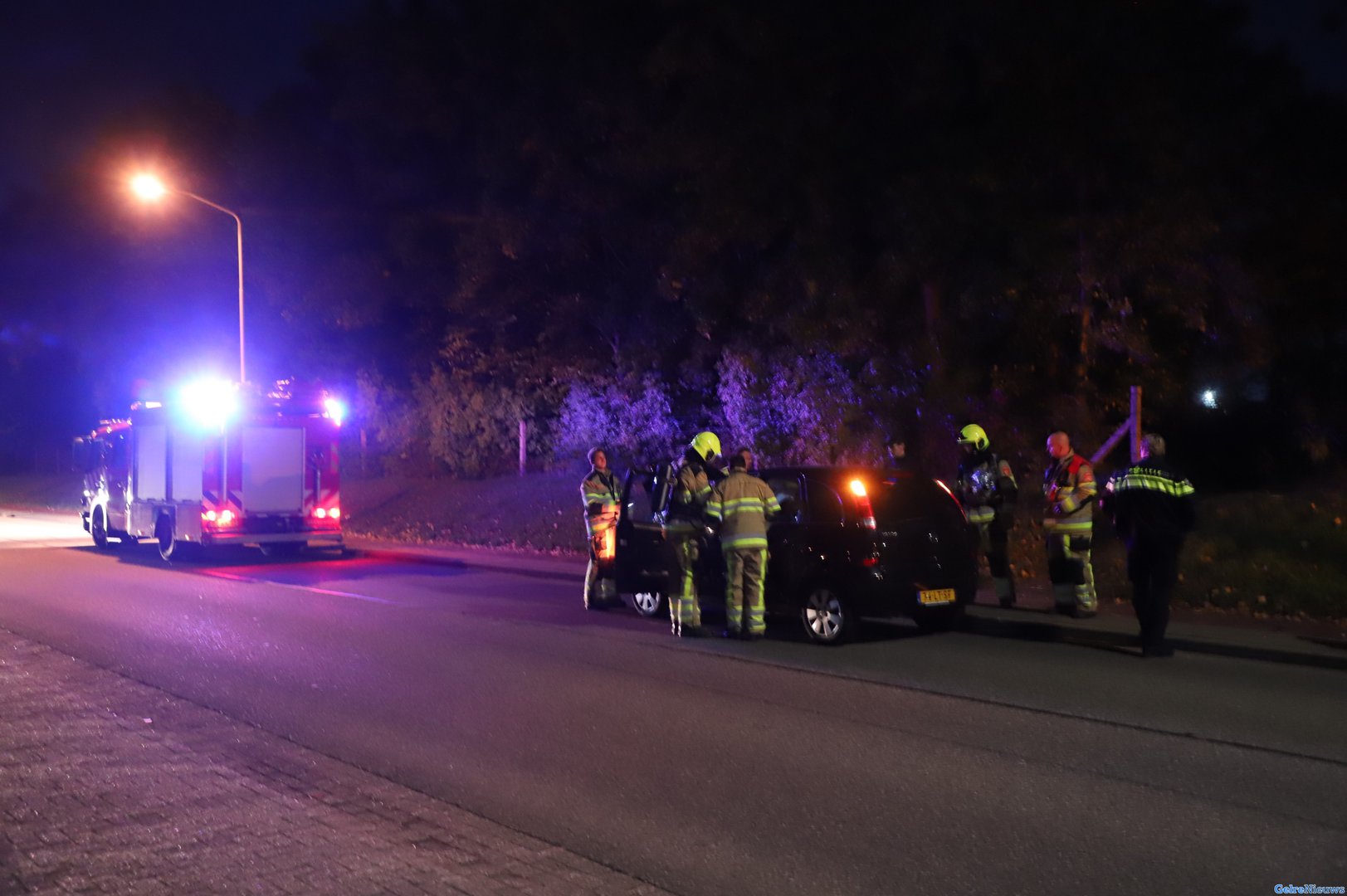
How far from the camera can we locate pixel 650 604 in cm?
1310

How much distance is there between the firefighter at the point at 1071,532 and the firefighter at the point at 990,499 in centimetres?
51

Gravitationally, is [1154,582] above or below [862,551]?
below

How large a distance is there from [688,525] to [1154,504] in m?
4.13

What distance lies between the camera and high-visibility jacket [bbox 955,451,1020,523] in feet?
41.2

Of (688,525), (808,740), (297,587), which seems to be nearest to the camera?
(808,740)

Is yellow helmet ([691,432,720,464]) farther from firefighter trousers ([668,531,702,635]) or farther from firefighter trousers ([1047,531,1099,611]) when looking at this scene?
firefighter trousers ([1047,531,1099,611])

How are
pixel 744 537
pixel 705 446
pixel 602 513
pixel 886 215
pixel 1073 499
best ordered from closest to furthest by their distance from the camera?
pixel 744 537 → pixel 705 446 → pixel 1073 499 → pixel 602 513 → pixel 886 215

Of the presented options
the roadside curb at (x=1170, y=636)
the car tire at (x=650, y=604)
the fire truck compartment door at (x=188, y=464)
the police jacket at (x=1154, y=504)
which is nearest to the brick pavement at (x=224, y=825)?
the car tire at (x=650, y=604)

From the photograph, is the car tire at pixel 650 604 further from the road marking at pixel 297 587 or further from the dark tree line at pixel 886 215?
the dark tree line at pixel 886 215

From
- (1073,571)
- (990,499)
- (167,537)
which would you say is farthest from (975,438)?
(167,537)

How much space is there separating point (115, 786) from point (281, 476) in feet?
44.1

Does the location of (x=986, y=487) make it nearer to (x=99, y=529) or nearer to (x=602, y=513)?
(x=602, y=513)

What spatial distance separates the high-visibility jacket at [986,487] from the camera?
41.2 ft

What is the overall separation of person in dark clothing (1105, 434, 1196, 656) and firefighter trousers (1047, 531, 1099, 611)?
1583 millimetres
